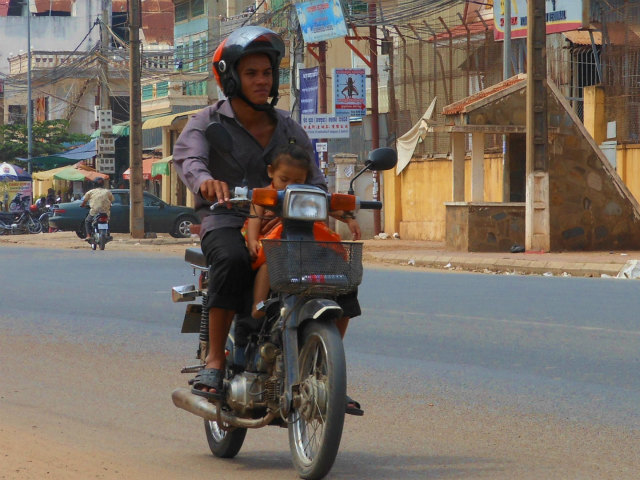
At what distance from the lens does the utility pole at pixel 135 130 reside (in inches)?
1341

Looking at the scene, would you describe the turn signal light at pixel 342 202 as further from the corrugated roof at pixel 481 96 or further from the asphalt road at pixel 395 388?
the corrugated roof at pixel 481 96

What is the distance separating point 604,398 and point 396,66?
102 feet

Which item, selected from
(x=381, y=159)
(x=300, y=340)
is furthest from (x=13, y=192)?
(x=300, y=340)

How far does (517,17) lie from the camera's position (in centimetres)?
3158

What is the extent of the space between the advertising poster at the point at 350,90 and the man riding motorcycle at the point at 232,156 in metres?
24.8

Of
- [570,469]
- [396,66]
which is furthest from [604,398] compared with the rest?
[396,66]

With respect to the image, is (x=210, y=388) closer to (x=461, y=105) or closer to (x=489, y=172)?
(x=461, y=105)

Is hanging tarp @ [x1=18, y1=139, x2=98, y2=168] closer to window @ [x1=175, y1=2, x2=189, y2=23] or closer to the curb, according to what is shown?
window @ [x1=175, y1=2, x2=189, y2=23]

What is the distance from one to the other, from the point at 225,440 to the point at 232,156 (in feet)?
4.32

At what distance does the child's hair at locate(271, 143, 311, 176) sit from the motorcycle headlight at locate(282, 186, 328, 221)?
317 mm

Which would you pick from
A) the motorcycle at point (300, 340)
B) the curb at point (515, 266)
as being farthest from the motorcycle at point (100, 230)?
the motorcycle at point (300, 340)

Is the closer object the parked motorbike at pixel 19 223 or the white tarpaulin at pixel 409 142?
the white tarpaulin at pixel 409 142

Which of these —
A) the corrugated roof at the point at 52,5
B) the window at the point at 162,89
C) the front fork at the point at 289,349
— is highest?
the corrugated roof at the point at 52,5

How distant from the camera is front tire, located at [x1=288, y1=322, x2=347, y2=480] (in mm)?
4918
